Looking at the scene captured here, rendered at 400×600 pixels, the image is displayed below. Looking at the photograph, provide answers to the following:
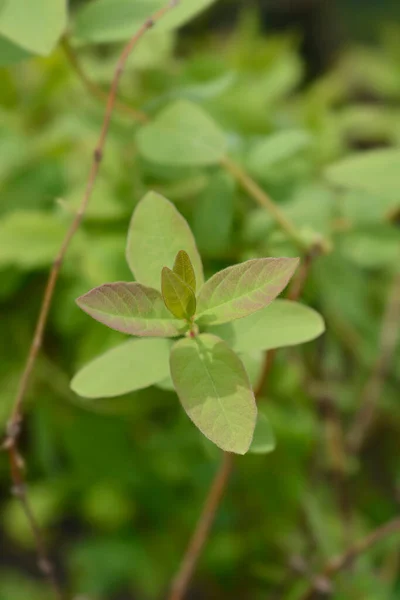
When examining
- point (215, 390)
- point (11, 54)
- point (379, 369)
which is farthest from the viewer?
point (379, 369)

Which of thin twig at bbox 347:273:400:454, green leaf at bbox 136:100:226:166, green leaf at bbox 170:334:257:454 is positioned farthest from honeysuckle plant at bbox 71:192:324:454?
thin twig at bbox 347:273:400:454

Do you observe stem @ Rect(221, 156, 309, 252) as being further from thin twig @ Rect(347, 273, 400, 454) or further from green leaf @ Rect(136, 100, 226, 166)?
thin twig @ Rect(347, 273, 400, 454)

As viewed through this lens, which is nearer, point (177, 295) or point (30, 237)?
point (177, 295)

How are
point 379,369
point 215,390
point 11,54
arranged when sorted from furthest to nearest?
point 379,369 < point 11,54 < point 215,390

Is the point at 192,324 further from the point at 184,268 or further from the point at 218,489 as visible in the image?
the point at 218,489

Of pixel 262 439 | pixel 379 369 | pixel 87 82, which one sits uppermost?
pixel 87 82

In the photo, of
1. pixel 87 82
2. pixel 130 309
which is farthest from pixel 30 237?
pixel 130 309

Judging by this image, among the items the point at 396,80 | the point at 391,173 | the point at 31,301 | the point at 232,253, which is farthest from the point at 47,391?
the point at 396,80
